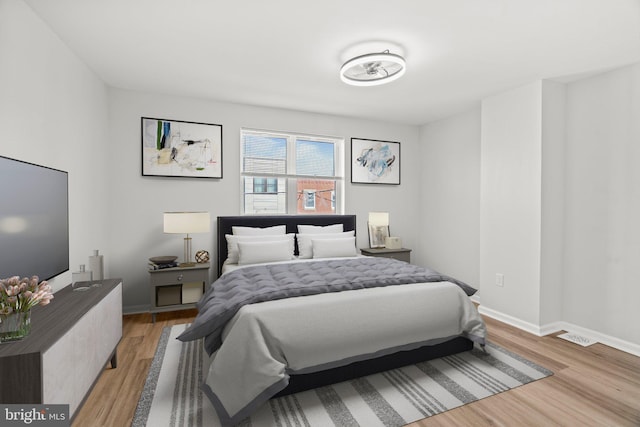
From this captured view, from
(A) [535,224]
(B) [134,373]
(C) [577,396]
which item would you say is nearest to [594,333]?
(A) [535,224]

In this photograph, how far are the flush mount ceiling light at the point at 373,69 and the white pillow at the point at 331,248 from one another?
1.83m

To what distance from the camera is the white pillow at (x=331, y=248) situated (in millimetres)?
3781

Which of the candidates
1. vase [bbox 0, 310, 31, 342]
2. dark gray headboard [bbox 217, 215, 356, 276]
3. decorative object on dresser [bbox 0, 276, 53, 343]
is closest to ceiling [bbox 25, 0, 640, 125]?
dark gray headboard [bbox 217, 215, 356, 276]

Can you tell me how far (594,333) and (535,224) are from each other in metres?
1.16

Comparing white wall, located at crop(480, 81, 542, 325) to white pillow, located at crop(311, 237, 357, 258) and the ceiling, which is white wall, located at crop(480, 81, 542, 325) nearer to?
the ceiling

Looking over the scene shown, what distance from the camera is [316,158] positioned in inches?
181

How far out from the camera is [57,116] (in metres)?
2.44

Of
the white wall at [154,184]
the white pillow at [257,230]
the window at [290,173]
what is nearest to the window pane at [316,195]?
the window at [290,173]

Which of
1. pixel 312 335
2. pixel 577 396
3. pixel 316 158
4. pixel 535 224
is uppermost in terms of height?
pixel 316 158

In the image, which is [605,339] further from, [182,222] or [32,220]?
[32,220]

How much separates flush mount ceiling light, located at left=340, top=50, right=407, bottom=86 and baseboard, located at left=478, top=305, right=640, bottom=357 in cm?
285

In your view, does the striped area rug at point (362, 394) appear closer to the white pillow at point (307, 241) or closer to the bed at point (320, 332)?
the bed at point (320, 332)

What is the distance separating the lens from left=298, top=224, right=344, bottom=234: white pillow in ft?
13.6

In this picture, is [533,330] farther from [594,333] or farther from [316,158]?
[316,158]
